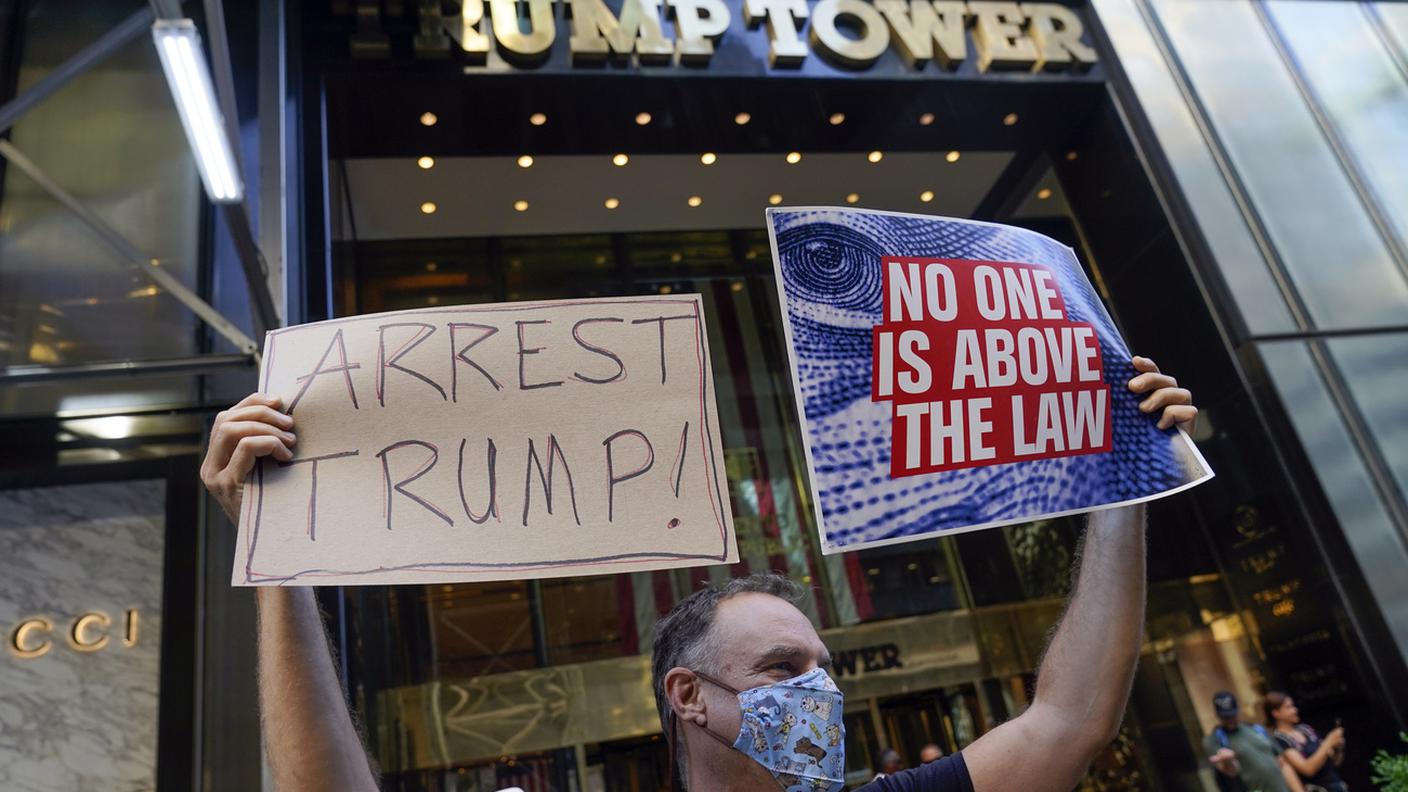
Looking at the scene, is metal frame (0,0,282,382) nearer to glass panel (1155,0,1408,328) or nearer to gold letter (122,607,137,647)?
gold letter (122,607,137,647)

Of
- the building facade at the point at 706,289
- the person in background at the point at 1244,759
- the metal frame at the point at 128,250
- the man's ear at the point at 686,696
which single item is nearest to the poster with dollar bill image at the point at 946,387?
the man's ear at the point at 686,696

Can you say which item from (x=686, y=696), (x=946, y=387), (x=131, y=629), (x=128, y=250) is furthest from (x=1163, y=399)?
(x=131, y=629)

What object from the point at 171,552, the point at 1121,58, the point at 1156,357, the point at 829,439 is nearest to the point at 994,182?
the point at 1121,58

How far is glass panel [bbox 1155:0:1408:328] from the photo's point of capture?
718cm

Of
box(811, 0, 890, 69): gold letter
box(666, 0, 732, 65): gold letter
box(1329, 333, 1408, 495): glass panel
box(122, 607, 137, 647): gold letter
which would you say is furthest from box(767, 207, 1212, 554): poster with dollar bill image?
box(1329, 333, 1408, 495): glass panel

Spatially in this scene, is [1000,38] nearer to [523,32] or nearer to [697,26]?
[697,26]

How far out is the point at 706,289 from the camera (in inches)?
333

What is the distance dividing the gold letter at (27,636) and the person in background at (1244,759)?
636 centimetres

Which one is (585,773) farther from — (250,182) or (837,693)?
(837,693)

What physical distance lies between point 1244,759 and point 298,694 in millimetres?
5709

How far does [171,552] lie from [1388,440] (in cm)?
756

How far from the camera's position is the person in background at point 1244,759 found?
5.53 meters

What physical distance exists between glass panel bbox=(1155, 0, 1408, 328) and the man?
6.23 meters

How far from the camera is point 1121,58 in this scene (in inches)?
303
